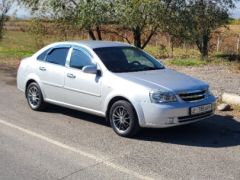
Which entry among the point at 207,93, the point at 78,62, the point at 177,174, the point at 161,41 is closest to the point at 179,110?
the point at 207,93

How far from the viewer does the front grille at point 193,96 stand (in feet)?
25.7

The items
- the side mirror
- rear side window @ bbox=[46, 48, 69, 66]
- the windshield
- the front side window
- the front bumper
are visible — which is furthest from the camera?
rear side window @ bbox=[46, 48, 69, 66]

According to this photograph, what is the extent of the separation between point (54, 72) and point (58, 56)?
37cm

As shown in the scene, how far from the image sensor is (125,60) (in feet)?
29.4

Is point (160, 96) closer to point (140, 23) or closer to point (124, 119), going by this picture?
point (124, 119)

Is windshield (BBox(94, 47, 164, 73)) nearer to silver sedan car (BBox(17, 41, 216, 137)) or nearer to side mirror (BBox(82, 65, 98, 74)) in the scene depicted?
silver sedan car (BBox(17, 41, 216, 137))

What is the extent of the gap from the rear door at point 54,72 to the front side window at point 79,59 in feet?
0.73

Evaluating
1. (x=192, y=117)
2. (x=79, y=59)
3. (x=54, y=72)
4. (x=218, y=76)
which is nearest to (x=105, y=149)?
(x=192, y=117)

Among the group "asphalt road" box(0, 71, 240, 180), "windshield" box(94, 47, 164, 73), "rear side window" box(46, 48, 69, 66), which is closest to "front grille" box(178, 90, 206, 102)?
"asphalt road" box(0, 71, 240, 180)

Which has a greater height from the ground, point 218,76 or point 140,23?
point 140,23

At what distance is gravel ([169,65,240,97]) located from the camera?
12102mm

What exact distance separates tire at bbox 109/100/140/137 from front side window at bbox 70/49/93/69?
1.18 metres

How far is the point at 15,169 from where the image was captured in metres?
6.26

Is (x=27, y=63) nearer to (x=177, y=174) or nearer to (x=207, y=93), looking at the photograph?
(x=207, y=93)
